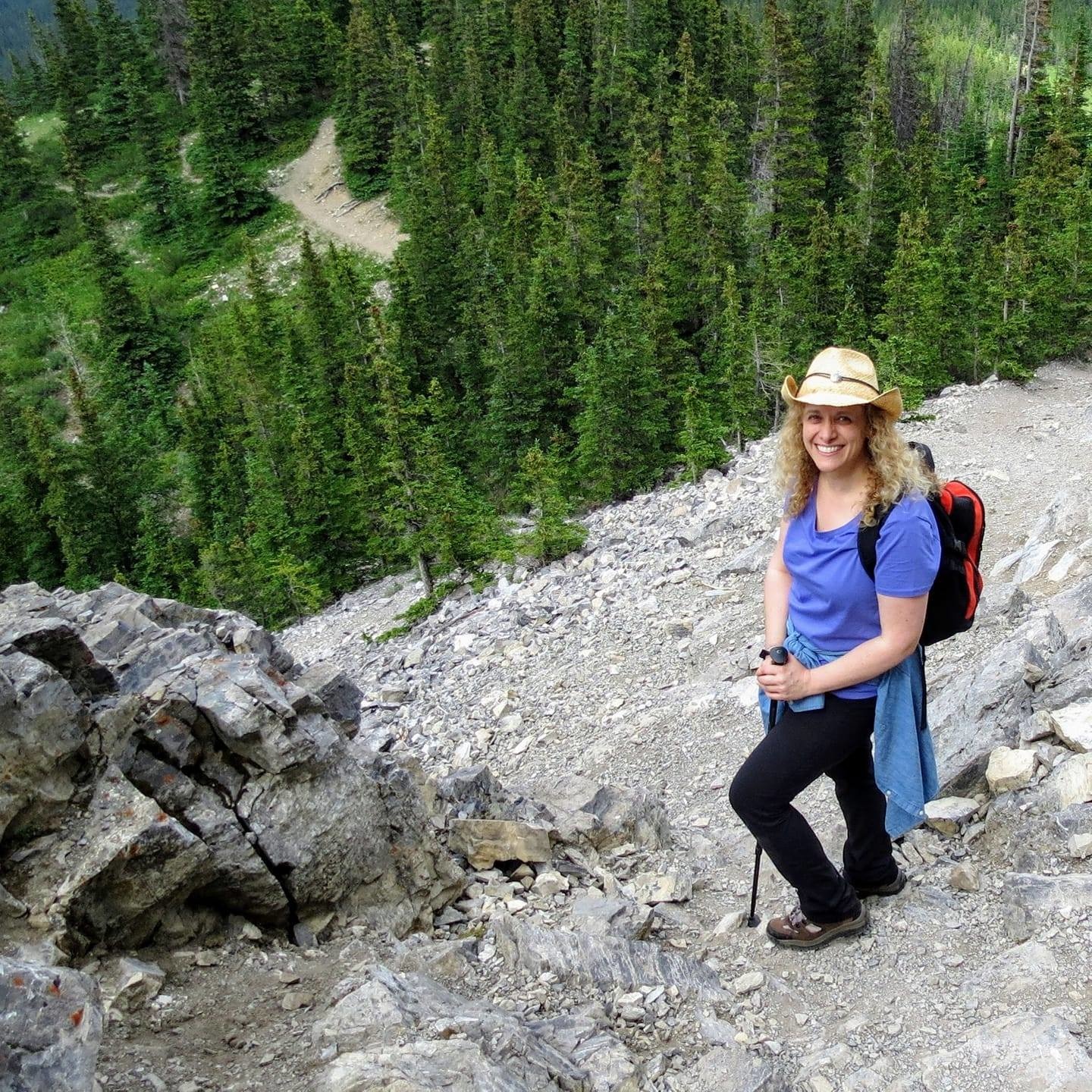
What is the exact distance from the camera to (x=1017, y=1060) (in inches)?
151

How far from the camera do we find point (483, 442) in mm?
34625

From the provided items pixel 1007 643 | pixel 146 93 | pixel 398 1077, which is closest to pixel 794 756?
pixel 398 1077

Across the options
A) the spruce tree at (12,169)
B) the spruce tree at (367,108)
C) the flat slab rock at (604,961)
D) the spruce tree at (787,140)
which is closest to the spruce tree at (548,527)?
the flat slab rock at (604,961)

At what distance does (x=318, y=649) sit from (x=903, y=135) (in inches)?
2143

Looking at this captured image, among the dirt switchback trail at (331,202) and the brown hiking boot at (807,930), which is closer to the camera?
the brown hiking boot at (807,930)

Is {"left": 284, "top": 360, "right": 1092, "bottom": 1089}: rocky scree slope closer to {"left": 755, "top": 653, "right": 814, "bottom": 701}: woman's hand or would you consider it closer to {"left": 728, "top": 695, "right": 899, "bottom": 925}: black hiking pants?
{"left": 728, "top": 695, "right": 899, "bottom": 925}: black hiking pants

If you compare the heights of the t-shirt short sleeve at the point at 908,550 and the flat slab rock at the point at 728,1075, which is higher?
the t-shirt short sleeve at the point at 908,550

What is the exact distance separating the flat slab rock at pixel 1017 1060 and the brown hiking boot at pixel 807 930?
908 millimetres

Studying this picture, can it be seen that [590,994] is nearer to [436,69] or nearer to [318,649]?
[318,649]

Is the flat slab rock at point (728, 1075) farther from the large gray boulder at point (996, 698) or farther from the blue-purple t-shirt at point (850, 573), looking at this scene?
the large gray boulder at point (996, 698)

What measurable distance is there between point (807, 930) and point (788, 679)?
6.12 ft

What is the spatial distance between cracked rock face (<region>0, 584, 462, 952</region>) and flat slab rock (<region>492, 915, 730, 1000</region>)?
3.49 ft

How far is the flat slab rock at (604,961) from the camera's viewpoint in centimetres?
A: 507

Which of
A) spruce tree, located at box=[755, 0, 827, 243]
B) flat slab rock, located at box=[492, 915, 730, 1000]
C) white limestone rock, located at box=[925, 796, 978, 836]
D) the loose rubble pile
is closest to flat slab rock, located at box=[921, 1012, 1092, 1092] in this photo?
the loose rubble pile
